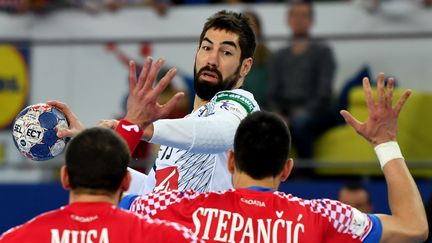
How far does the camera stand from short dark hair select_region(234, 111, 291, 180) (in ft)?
17.2

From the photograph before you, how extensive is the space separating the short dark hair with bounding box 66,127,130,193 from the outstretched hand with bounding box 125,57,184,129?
56cm

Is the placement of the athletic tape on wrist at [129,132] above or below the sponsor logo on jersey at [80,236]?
above

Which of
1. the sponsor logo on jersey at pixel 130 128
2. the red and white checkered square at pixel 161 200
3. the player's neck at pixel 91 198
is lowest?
the red and white checkered square at pixel 161 200

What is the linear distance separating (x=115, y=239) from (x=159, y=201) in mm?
808

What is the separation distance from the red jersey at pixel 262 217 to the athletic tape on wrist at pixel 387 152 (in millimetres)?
308

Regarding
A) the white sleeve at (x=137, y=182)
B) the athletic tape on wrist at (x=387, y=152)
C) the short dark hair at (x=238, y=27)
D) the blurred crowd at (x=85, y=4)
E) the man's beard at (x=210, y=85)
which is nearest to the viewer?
the athletic tape on wrist at (x=387, y=152)

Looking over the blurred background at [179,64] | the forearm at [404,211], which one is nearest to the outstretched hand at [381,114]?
the forearm at [404,211]

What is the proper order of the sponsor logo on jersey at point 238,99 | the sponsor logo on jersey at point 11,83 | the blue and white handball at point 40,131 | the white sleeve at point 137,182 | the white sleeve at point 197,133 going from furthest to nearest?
the sponsor logo on jersey at point 11,83 < the white sleeve at point 137,182 < the sponsor logo on jersey at point 238,99 < the blue and white handball at point 40,131 < the white sleeve at point 197,133

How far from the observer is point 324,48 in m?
11.4

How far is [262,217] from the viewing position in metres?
5.23

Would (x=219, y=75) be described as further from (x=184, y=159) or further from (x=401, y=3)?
(x=401, y=3)

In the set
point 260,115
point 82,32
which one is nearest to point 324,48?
point 82,32

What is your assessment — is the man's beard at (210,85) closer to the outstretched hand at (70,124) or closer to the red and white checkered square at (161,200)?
the outstretched hand at (70,124)

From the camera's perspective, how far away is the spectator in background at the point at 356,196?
1018 cm
